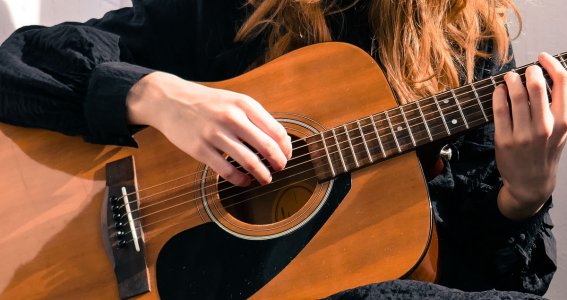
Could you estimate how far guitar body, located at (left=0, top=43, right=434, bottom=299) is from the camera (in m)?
0.75

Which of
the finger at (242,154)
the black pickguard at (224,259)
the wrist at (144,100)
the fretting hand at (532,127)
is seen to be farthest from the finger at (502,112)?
the wrist at (144,100)

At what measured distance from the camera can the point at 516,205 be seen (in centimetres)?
84

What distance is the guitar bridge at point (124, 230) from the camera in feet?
2.54

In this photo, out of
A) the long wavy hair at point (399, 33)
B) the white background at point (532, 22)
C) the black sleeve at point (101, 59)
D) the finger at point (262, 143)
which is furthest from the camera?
the white background at point (532, 22)

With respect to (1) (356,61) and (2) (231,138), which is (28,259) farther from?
(1) (356,61)

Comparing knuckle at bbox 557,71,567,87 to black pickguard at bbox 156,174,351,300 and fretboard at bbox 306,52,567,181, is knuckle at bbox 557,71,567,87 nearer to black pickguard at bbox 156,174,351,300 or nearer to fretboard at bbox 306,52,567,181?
fretboard at bbox 306,52,567,181

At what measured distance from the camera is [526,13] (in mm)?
1286

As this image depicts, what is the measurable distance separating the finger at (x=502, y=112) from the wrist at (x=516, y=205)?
0.11 metres

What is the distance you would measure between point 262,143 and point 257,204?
0.53 ft

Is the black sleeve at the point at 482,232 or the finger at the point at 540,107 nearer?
the finger at the point at 540,107

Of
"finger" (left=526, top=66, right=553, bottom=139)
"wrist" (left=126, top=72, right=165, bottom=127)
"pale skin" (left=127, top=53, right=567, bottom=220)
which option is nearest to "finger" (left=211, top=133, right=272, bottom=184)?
"pale skin" (left=127, top=53, right=567, bottom=220)

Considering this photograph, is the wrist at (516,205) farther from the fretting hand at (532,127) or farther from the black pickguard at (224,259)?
the black pickguard at (224,259)

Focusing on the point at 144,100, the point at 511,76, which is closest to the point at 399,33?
the point at 511,76

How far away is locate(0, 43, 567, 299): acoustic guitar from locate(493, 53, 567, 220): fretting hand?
30 millimetres
